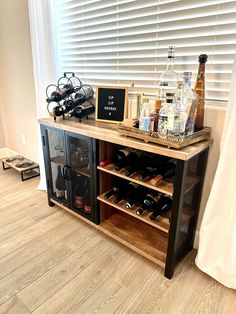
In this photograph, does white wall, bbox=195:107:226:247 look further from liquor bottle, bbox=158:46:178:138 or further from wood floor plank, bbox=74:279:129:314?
wood floor plank, bbox=74:279:129:314

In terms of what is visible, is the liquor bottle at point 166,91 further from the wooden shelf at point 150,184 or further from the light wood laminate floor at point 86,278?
the light wood laminate floor at point 86,278

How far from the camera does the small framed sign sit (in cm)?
169

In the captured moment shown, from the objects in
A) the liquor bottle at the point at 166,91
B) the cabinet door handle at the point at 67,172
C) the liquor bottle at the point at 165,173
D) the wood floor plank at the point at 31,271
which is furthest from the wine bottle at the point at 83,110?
the wood floor plank at the point at 31,271

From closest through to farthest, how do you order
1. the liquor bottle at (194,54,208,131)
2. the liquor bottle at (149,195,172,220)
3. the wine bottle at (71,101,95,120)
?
1. the liquor bottle at (194,54,208,131)
2. the liquor bottle at (149,195,172,220)
3. the wine bottle at (71,101,95,120)

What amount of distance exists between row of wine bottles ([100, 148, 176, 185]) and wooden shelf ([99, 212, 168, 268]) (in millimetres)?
516

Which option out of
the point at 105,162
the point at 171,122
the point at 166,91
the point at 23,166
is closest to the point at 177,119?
the point at 171,122

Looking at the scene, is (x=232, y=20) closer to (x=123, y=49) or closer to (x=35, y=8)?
(x=123, y=49)

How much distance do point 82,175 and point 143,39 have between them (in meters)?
1.10

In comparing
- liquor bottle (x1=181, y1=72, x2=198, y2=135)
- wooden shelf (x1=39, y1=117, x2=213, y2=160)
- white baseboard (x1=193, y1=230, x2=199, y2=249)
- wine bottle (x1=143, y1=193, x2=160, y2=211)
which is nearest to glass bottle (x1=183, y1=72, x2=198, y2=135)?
liquor bottle (x1=181, y1=72, x2=198, y2=135)

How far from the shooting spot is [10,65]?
263 centimetres

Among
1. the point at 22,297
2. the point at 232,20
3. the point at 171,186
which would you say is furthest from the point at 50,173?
the point at 232,20

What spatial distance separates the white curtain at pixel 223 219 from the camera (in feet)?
3.90

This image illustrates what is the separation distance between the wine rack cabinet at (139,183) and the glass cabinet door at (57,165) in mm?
12

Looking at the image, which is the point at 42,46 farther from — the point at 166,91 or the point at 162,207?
the point at 162,207
